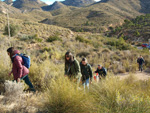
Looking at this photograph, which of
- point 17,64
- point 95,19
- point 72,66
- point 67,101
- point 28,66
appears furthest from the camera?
point 95,19

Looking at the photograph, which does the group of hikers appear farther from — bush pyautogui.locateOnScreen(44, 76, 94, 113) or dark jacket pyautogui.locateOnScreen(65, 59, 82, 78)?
bush pyautogui.locateOnScreen(44, 76, 94, 113)

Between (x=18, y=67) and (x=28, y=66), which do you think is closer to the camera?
(x=18, y=67)

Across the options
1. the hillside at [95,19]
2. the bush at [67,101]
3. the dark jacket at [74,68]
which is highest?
the hillside at [95,19]

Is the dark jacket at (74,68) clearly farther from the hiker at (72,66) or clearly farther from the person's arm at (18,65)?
the person's arm at (18,65)

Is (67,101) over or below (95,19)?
below

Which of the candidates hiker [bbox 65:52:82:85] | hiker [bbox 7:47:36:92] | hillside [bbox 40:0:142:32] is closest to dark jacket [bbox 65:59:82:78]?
hiker [bbox 65:52:82:85]

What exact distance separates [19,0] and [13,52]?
220m

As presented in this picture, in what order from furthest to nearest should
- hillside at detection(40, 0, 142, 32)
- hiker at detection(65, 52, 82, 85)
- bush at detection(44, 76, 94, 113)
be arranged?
1. hillside at detection(40, 0, 142, 32)
2. hiker at detection(65, 52, 82, 85)
3. bush at detection(44, 76, 94, 113)

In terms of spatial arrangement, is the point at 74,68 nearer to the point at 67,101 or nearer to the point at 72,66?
the point at 72,66

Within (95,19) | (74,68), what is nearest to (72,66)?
(74,68)

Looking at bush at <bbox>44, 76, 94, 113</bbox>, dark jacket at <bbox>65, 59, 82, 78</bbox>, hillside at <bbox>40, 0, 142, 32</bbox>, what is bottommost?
bush at <bbox>44, 76, 94, 113</bbox>

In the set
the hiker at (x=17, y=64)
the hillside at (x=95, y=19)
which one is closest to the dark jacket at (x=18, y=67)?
the hiker at (x=17, y=64)

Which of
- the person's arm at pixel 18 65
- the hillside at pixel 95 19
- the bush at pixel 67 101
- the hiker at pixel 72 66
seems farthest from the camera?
the hillside at pixel 95 19

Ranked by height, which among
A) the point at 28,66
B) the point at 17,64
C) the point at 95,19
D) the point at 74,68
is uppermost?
the point at 95,19
